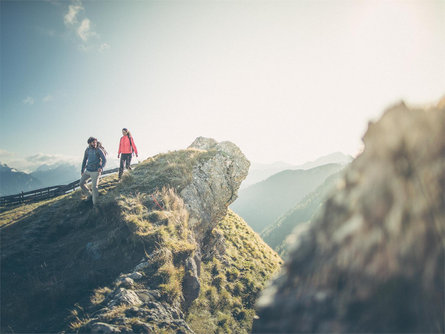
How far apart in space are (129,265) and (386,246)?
6492mm

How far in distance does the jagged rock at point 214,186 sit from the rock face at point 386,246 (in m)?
8.57

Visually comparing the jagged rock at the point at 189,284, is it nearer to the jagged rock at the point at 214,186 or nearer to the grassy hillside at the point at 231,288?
the grassy hillside at the point at 231,288

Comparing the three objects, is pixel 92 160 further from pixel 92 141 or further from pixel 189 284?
pixel 189 284

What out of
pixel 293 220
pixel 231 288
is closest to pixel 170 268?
pixel 231 288

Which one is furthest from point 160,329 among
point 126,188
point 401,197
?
point 126,188

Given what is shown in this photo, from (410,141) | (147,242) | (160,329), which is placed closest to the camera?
(410,141)

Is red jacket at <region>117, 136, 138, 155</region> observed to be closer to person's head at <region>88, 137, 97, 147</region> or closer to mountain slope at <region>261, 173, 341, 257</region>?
person's head at <region>88, 137, 97, 147</region>

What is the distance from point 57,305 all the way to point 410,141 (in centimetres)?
731

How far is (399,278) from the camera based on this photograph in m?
1.17

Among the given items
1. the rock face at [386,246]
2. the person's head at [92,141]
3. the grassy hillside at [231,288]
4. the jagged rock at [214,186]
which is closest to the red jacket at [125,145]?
the person's head at [92,141]

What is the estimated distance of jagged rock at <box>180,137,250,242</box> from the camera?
10289mm

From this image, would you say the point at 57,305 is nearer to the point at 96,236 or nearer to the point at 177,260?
the point at 96,236

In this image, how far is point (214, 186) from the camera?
12156mm

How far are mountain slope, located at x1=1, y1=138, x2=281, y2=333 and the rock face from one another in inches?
168
